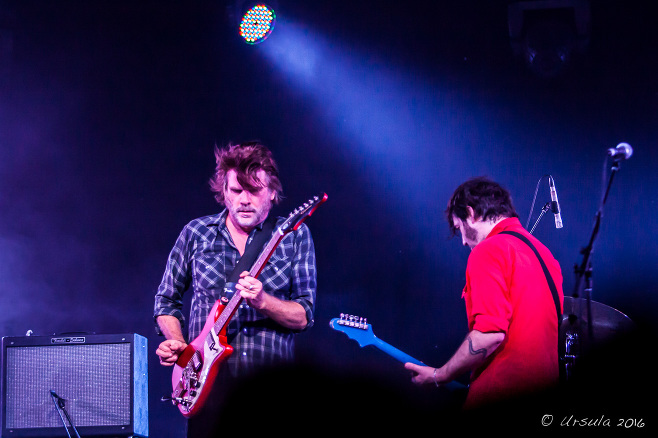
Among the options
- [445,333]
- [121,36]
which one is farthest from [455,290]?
[121,36]

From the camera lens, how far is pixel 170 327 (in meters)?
3.25

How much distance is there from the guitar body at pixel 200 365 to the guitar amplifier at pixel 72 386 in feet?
3.02

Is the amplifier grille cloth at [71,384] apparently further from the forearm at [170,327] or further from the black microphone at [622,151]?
the black microphone at [622,151]

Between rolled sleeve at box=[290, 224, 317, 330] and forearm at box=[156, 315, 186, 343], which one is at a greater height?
rolled sleeve at box=[290, 224, 317, 330]

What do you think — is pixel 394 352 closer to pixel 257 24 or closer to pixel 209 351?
pixel 209 351

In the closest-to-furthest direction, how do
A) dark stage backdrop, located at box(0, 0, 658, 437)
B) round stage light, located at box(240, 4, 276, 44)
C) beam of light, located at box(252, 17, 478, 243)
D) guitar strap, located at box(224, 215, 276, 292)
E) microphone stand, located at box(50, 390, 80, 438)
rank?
guitar strap, located at box(224, 215, 276, 292), microphone stand, located at box(50, 390, 80, 438), dark stage backdrop, located at box(0, 0, 658, 437), beam of light, located at box(252, 17, 478, 243), round stage light, located at box(240, 4, 276, 44)

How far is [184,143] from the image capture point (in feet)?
16.9

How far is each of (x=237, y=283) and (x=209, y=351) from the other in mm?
330

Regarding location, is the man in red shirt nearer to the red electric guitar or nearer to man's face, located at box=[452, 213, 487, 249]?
man's face, located at box=[452, 213, 487, 249]

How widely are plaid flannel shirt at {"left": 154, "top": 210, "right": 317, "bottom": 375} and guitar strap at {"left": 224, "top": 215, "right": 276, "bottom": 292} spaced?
0.15ft

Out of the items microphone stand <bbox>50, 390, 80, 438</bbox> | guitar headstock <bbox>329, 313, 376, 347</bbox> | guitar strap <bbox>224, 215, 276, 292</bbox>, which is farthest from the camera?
guitar headstock <bbox>329, 313, 376, 347</bbox>

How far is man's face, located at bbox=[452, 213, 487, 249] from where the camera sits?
338cm

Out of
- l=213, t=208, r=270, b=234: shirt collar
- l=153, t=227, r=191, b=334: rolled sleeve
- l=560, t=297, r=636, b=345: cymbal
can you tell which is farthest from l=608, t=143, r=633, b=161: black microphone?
l=153, t=227, r=191, b=334: rolled sleeve

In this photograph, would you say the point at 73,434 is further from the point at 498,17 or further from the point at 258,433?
the point at 498,17
